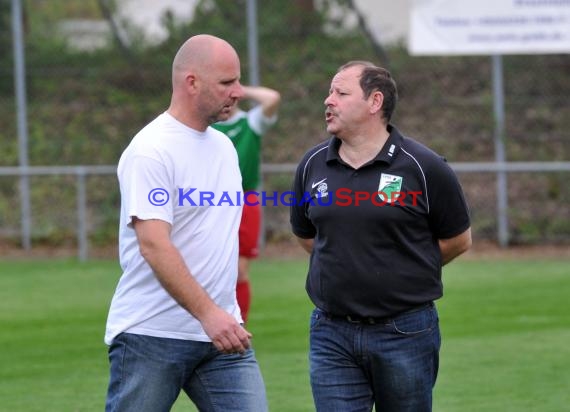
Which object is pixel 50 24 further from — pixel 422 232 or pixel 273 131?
pixel 422 232

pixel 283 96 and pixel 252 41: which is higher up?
pixel 252 41

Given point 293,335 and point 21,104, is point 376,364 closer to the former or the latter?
point 293,335

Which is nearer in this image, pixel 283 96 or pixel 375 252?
pixel 375 252

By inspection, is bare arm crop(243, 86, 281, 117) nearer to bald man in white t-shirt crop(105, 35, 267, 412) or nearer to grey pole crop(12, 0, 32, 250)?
bald man in white t-shirt crop(105, 35, 267, 412)

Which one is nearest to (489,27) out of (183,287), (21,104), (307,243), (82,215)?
(82,215)

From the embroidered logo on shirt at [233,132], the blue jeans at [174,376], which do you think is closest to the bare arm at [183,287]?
the blue jeans at [174,376]

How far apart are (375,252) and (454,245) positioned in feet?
1.48

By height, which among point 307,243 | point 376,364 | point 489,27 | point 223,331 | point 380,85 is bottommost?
point 376,364

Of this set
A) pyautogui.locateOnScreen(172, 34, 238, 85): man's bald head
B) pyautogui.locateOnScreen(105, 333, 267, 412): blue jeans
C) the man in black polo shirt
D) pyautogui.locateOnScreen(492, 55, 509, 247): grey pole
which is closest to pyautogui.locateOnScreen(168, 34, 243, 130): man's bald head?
pyautogui.locateOnScreen(172, 34, 238, 85): man's bald head

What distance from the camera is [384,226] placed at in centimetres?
505

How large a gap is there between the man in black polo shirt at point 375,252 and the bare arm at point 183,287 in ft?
2.61

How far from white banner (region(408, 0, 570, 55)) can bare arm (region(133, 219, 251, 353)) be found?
37.5ft

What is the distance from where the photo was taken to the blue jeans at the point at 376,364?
200 inches

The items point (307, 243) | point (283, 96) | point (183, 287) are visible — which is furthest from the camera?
point (283, 96)
